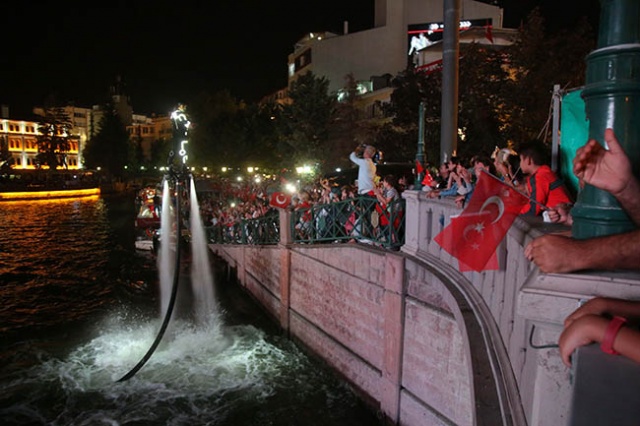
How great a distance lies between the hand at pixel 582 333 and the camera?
1945mm

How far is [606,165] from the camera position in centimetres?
220

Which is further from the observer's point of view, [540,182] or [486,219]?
[540,182]

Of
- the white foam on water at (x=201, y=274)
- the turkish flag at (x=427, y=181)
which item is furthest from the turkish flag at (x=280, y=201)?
the turkish flag at (x=427, y=181)

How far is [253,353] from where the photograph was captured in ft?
45.2

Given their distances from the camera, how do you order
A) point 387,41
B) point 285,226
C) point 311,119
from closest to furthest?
point 285,226 → point 311,119 → point 387,41

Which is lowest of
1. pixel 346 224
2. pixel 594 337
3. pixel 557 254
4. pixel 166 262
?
pixel 166 262

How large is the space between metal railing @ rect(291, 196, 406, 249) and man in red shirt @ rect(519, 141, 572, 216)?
14.0ft

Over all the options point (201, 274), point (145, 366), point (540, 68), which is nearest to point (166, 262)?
point (201, 274)

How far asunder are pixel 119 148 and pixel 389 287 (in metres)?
94.1

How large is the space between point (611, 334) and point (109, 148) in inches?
3946

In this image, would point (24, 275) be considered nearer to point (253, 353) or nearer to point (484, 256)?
point (253, 353)

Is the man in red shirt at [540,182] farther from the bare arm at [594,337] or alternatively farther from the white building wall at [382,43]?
the white building wall at [382,43]

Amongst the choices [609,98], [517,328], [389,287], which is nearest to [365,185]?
[389,287]

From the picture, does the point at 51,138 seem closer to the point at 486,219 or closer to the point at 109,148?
the point at 109,148
